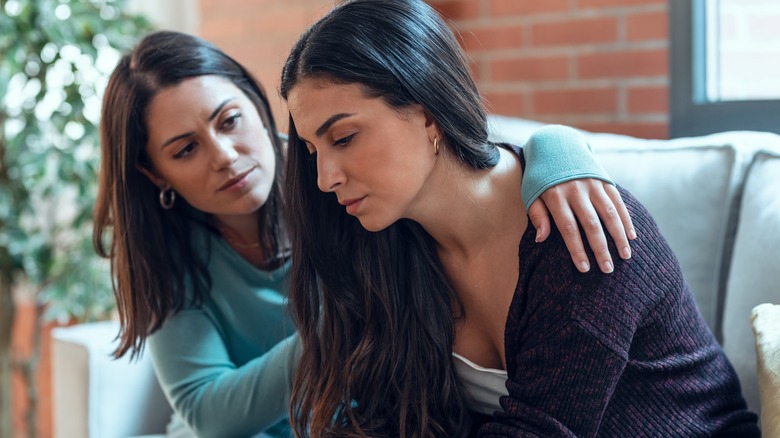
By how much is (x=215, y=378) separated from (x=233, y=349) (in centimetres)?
12

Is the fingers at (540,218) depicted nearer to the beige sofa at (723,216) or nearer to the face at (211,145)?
the beige sofa at (723,216)

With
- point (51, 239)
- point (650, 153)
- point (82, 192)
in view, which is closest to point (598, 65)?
point (650, 153)

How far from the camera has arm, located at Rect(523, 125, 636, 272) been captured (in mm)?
1060

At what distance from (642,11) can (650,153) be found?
53 centimetres

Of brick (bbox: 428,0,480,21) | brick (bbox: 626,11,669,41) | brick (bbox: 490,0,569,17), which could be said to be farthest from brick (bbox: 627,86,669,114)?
brick (bbox: 428,0,480,21)

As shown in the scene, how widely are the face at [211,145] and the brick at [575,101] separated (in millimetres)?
856

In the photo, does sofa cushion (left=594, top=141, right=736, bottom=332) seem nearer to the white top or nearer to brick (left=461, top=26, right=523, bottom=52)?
the white top

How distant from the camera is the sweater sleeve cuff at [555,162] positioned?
3.70 ft

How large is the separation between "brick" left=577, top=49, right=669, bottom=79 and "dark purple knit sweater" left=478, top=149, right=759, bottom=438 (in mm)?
888

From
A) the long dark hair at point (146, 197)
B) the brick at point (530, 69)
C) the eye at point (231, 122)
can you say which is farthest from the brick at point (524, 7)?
the eye at point (231, 122)

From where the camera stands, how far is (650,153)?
1.53 metres

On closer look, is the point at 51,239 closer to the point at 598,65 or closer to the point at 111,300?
the point at 111,300

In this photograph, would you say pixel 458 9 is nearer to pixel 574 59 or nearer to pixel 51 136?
pixel 574 59

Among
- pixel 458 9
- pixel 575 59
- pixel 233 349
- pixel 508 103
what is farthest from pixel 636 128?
pixel 233 349
